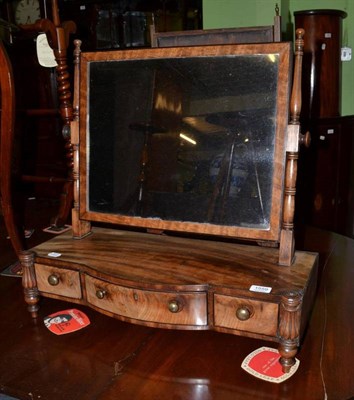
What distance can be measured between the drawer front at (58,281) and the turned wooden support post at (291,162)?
437 millimetres

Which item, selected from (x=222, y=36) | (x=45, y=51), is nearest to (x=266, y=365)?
(x=222, y=36)

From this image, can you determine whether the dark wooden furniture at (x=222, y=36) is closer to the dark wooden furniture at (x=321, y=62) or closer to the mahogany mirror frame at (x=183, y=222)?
the mahogany mirror frame at (x=183, y=222)

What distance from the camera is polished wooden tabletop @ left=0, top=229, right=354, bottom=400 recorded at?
2.30 feet

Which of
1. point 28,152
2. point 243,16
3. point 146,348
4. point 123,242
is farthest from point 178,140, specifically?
point 28,152

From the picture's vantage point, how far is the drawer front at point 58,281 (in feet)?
2.99

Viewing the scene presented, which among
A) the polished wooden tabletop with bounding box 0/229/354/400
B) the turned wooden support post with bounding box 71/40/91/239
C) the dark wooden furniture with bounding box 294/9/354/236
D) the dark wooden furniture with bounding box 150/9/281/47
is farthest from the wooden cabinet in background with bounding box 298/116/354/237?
the turned wooden support post with bounding box 71/40/91/239

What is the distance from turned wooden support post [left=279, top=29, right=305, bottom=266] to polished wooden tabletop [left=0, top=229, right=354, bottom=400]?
184mm

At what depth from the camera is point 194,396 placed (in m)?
0.70

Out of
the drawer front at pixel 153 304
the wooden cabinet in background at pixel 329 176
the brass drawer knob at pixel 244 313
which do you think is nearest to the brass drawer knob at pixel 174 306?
the drawer front at pixel 153 304

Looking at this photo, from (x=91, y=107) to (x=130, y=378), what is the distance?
621 millimetres

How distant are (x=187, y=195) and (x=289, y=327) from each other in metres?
0.36

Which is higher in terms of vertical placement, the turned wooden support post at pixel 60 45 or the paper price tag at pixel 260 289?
the turned wooden support post at pixel 60 45

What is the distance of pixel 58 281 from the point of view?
924mm

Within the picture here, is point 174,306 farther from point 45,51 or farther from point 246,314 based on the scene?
point 45,51
